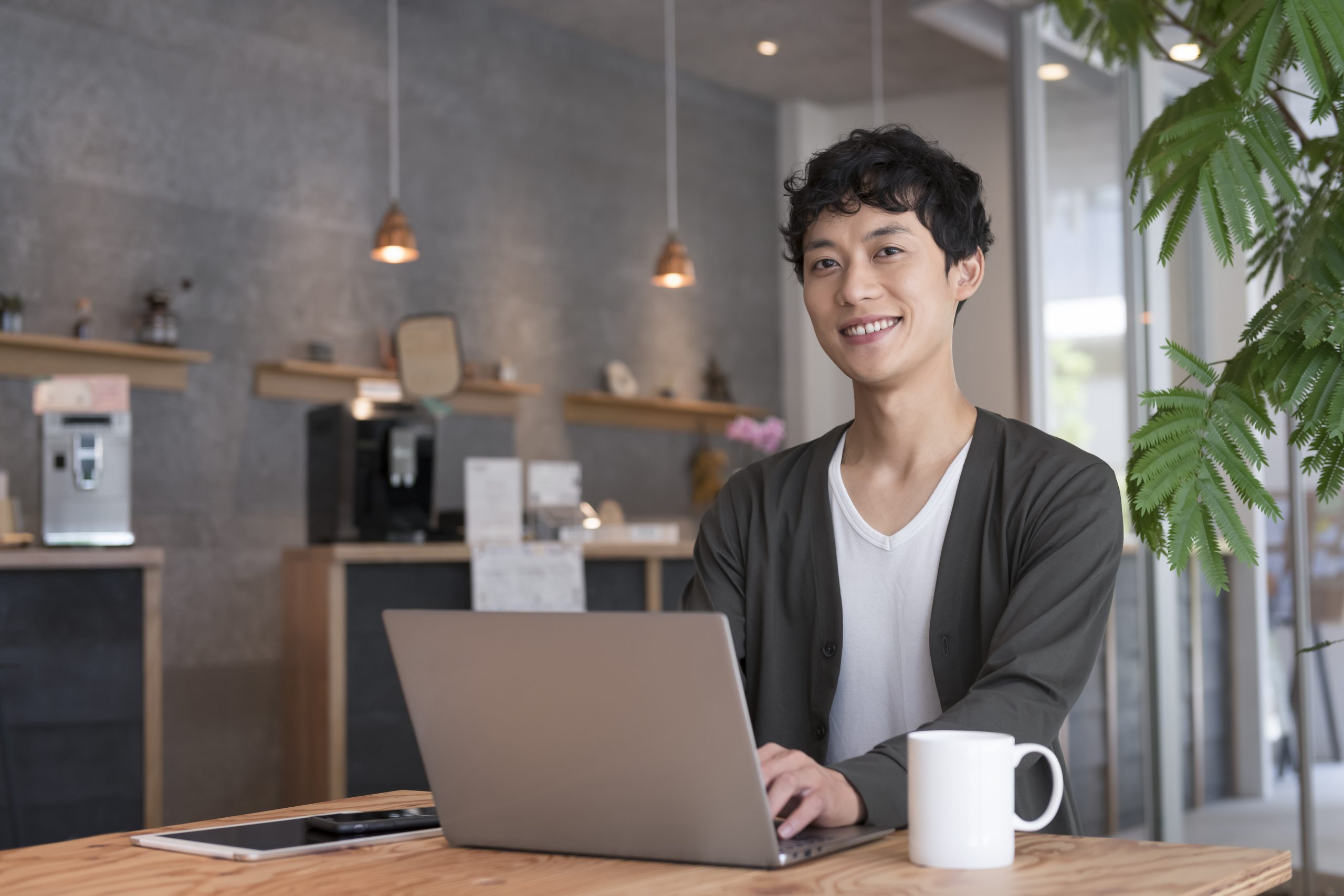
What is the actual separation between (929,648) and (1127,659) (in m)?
3.17

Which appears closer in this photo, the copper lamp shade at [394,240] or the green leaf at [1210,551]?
the green leaf at [1210,551]

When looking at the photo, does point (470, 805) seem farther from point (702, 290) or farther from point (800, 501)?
point (702, 290)

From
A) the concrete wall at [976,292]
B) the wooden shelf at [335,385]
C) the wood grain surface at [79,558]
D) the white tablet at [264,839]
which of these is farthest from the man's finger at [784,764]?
the concrete wall at [976,292]

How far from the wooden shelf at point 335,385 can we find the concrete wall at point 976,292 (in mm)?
1689

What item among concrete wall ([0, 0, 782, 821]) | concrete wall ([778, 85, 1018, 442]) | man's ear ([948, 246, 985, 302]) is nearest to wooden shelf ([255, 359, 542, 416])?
concrete wall ([0, 0, 782, 821])

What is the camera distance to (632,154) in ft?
21.3

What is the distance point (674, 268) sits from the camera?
18.3ft

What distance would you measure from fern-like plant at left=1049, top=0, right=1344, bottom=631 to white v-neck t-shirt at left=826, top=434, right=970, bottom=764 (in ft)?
1.10

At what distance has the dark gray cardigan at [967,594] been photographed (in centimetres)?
121

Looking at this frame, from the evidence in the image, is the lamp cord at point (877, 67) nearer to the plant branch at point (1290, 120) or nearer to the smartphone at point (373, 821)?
the plant branch at point (1290, 120)

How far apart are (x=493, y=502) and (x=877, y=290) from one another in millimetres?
2986

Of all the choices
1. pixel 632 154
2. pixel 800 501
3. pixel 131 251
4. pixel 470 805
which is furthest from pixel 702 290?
pixel 470 805

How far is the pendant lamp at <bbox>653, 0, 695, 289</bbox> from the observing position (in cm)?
558

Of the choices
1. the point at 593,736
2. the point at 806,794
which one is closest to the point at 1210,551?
the point at 806,794
